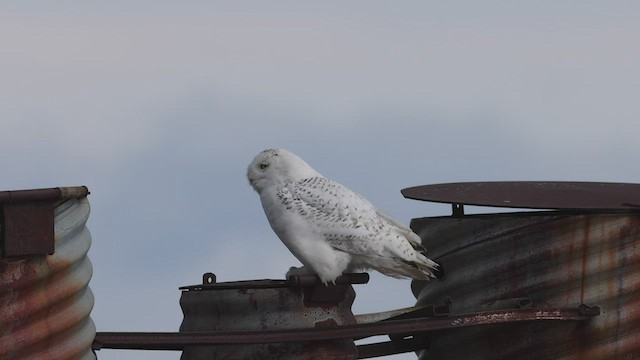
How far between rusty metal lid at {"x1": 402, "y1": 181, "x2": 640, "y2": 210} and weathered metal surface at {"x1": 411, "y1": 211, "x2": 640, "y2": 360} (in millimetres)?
97

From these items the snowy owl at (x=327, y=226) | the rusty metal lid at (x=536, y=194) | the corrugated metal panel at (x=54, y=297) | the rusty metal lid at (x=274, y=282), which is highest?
the rusty metal lid at (x=536, y=194)

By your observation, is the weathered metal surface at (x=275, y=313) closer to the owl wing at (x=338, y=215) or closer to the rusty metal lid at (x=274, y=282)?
the rusty metal lid at (x=274, y=282)

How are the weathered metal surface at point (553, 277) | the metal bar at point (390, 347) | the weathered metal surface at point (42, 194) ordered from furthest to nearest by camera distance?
the metal bar at point (390, 347), the weathered metal surface at point (553, 277), the weathered metal surface at point (42, 194)

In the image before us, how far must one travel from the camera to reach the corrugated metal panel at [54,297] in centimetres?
649

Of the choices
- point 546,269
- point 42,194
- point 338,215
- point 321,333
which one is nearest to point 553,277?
point 546,269

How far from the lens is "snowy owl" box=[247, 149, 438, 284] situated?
Answer: 780 cm

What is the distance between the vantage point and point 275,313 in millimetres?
7672

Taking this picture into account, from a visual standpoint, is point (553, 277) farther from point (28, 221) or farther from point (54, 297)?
point (28, 221)

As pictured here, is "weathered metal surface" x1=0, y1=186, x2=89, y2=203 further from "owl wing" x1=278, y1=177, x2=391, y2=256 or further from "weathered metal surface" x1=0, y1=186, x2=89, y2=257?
"owl wing" x1=278, y1=177, x2=391, y2=256

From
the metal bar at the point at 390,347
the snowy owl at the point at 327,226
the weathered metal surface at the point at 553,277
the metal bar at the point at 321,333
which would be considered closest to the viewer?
the metal bar at the point at 321,333

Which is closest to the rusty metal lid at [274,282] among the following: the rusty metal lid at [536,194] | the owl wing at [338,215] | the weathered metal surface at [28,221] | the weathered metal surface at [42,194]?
→ the owl wing at [338,215]

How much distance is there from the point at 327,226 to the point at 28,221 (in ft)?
6.00

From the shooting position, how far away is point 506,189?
9.19 metres

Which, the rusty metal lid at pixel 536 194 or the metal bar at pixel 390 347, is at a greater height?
the rusty metal lid at pixel 536 194
